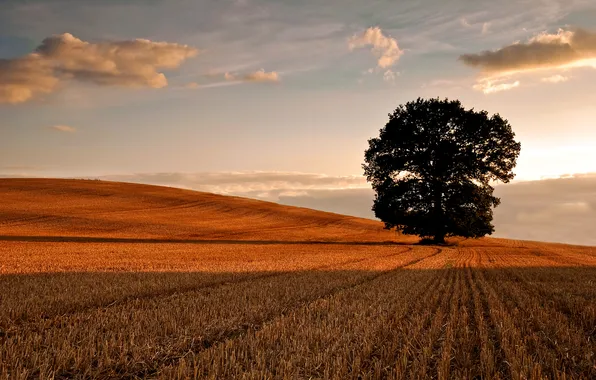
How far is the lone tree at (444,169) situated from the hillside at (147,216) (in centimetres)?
835

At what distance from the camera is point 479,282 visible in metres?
16.6

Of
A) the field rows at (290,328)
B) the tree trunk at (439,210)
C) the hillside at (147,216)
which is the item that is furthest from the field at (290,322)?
the hillside at (147,216)

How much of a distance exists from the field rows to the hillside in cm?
3366

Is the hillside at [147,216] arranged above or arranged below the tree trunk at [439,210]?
below

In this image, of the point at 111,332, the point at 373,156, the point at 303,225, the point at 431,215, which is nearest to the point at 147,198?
the point at 303,225

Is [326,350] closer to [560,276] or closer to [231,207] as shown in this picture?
[560,276]

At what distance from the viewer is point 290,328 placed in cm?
830

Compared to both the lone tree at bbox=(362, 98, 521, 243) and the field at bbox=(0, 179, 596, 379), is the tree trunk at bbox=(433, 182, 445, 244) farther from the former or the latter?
the field at bbox=(0, 179, 596, 379)

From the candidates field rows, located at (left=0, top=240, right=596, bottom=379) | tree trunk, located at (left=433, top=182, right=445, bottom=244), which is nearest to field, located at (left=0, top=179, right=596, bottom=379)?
field rows, located at (left=0, top=240, right=596, bottom=379)

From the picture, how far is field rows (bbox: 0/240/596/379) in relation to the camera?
6211 millimetres

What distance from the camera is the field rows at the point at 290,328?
6.21 metres

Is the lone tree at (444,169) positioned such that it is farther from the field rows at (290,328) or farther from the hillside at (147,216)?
the field rows at (290,328)

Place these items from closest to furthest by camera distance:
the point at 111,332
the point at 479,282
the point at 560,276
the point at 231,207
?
1. the point at 111,332
2. the point at 479,282
3. the point at 560,276
4. the point at 231,207

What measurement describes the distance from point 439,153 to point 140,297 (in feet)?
120
